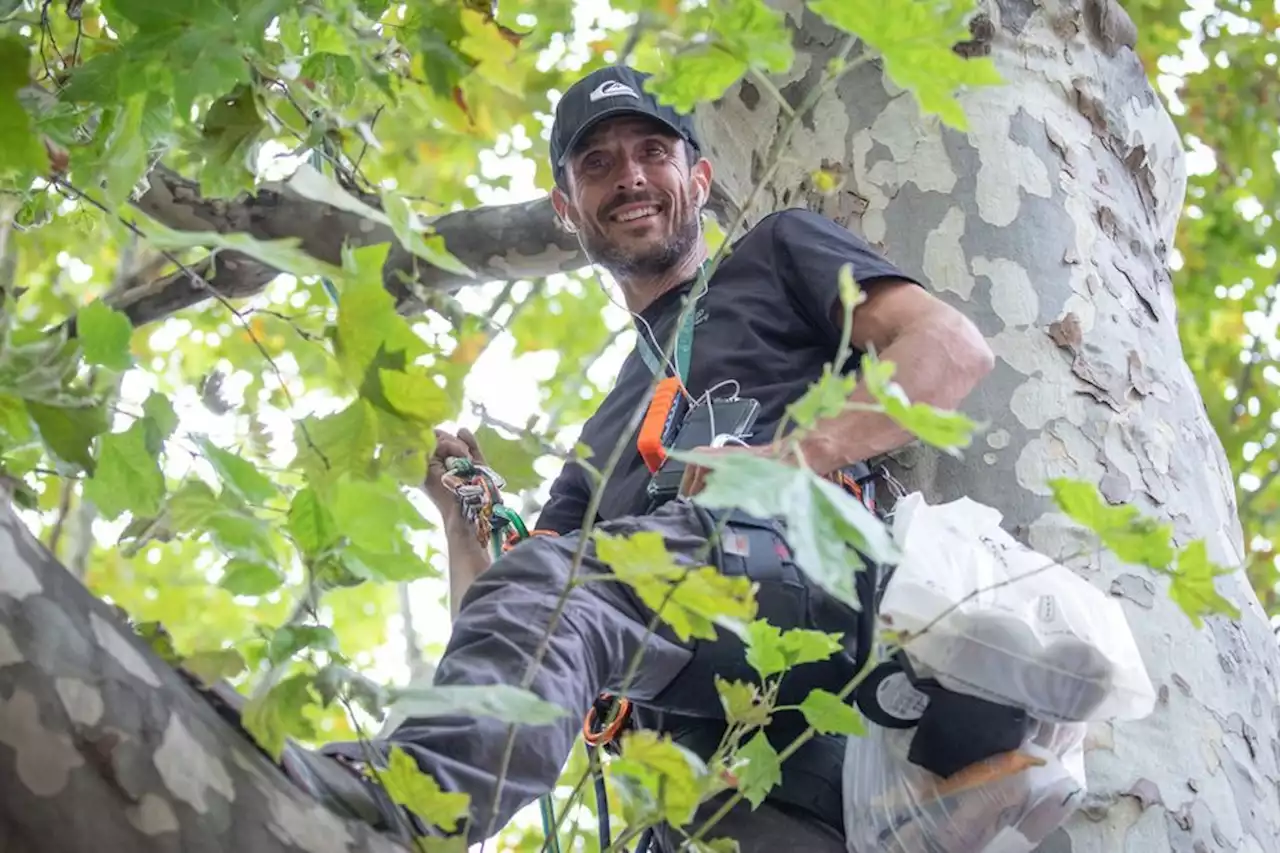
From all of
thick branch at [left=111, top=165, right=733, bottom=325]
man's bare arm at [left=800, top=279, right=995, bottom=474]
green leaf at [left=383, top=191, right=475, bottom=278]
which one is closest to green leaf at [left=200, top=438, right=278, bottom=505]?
green leaf at [left=383, top=191, right=475, bottom=278]

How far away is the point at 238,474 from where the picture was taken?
1226 millimetres

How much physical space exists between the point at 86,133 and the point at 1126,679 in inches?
53.5

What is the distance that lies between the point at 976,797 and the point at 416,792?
2.38 feet

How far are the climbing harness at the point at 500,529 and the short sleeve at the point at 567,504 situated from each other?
77 millimetres

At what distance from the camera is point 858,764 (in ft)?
5.79

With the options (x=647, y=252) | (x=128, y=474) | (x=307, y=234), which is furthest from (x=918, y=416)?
(x=307, y=234)

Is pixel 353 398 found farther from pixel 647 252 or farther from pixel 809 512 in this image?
pixel 647 252

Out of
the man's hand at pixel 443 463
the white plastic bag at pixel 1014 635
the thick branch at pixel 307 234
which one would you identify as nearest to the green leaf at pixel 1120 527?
the white plastic bag at pixel 1014 635

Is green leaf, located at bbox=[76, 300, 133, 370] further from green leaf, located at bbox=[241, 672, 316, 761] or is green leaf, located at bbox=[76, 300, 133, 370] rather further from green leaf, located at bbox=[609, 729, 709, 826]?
green leaf, located at bbox=[609, 729, 709, 826]

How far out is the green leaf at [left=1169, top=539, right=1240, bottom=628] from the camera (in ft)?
4.10

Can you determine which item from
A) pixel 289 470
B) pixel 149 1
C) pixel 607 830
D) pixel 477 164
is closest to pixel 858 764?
pixel 607 830

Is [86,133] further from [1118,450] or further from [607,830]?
[1118,450]

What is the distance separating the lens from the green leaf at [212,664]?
1.09 m

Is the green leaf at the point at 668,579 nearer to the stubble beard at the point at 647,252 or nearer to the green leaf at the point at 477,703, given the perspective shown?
the green leaf at the point at 477,703
